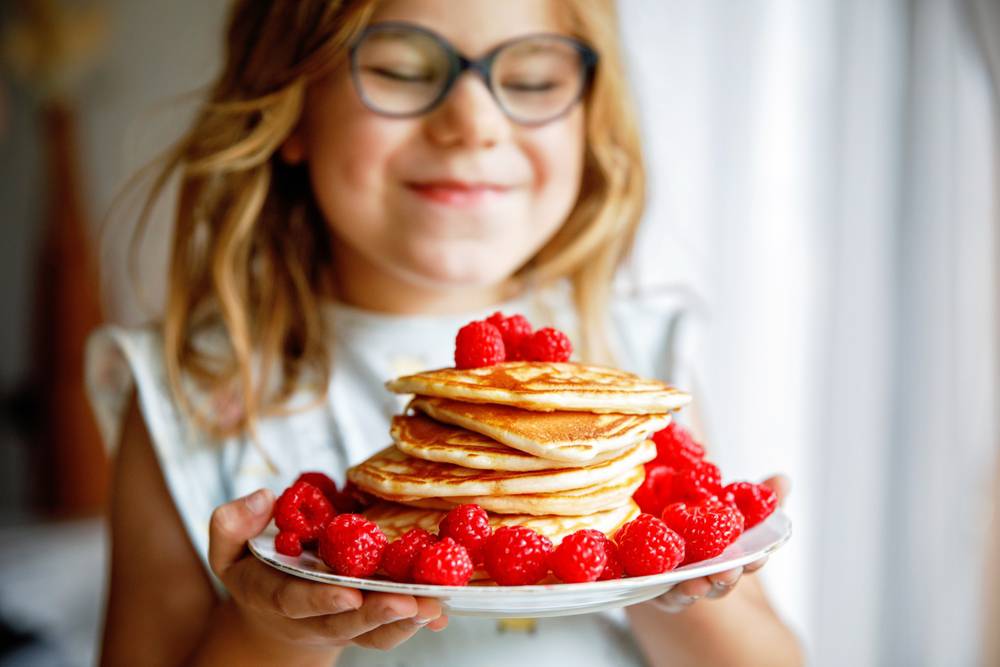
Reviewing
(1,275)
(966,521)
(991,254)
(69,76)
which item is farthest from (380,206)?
(1,275)

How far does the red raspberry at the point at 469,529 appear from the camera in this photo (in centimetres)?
84

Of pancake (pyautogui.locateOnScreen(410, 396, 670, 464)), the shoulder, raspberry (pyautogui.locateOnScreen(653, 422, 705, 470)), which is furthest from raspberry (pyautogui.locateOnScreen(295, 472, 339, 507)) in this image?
the shoulder

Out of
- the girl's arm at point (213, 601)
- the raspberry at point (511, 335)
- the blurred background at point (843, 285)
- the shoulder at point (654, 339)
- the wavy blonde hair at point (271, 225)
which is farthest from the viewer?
the blurred background at point (843, 285)

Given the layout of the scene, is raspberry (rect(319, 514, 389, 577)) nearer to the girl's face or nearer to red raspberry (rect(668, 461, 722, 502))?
red raspberry (rect(668, 461, 722, 502))

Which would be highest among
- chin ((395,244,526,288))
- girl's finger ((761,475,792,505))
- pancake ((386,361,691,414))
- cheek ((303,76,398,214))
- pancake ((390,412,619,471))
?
cheek ((303,76,398,214))

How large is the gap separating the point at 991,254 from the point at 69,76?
13.3 feet

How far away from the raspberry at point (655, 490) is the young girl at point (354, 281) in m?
0.19

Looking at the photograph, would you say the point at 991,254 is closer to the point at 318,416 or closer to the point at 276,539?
the point at 318,416

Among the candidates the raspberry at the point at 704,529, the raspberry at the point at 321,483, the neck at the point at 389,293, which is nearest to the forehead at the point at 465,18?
the neck at the point at 389,293

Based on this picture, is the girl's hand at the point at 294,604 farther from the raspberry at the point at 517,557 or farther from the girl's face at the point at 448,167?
the girl's face at the point at 448,167

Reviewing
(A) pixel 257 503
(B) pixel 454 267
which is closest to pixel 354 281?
(B) pixel 454 267

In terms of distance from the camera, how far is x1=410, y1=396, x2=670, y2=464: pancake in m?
0.88

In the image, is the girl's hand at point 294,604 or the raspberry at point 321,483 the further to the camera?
the raspberry at point 321,483

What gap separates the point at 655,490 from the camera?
1.05m
